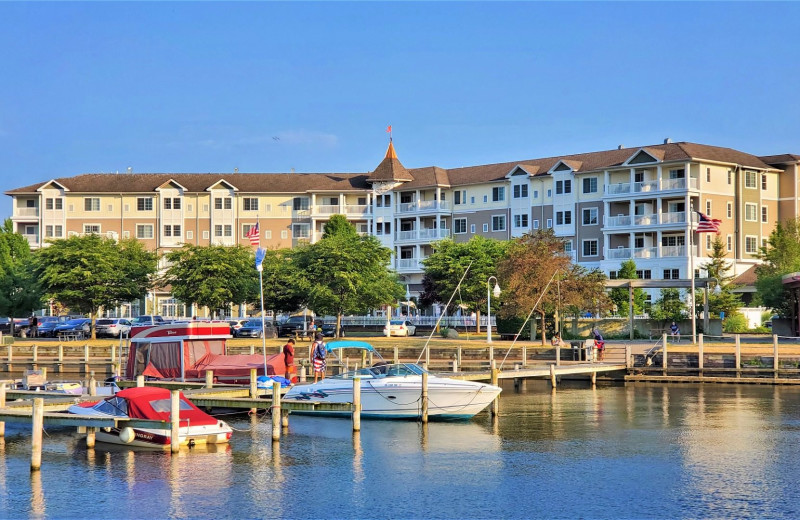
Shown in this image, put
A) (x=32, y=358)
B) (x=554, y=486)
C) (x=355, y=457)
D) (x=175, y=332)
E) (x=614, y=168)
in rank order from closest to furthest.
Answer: (x=554, y=486), (x=355, y=457), (x=175, y=332), (x=32, y=358), (x=614, y=168)

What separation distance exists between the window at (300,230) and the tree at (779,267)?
47.0 meters

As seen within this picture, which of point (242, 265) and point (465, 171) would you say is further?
point (465, 171)

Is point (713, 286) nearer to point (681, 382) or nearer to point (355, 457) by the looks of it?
point (681, 382)

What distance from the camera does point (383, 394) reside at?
121 ft

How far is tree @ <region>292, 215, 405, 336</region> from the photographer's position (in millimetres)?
66938

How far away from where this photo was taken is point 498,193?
101 metres

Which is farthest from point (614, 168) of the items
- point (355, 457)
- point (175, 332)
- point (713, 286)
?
point (355, 457)

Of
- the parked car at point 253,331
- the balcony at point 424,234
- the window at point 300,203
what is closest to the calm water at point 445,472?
the parked car at point 253,331

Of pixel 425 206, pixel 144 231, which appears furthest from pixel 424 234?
pixel 144 231

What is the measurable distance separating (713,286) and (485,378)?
3967 centimetres

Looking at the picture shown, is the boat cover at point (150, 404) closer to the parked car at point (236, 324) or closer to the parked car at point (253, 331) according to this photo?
the parked car at point (253, 331)

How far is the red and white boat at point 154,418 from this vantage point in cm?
2948

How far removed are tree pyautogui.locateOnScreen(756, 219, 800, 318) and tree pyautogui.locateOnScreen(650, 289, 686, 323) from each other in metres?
5.67

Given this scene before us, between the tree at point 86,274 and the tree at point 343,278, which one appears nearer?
the tree at point 343,278
